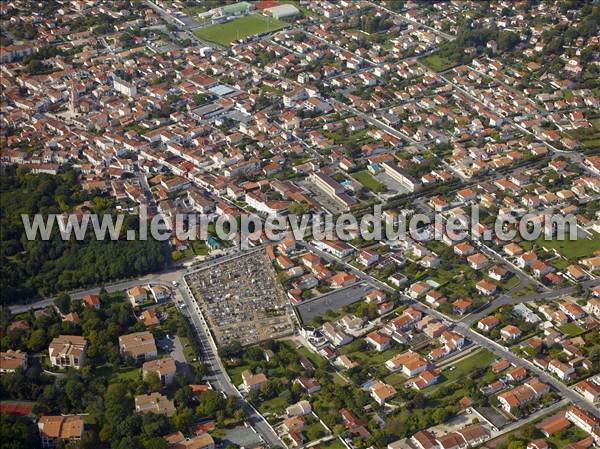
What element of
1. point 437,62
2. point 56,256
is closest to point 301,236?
point 56,256

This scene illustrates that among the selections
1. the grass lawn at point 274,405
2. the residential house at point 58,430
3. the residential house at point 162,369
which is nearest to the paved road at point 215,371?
the grass lawn at point 274,405

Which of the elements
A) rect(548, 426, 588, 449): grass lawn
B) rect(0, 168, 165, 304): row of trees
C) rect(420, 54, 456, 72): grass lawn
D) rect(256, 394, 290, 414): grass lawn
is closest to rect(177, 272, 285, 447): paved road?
rect(256, 394, 290, 414): grass lawn

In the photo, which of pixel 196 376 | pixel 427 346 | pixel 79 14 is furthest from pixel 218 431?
pixel 79 14

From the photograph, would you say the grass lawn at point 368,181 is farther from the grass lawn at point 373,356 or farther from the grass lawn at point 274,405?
the grass lawn at point 274,405

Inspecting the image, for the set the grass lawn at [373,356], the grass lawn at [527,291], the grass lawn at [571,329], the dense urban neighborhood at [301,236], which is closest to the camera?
the dense urban neighborhood at [301,236]

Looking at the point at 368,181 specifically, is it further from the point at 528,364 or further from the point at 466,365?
the point at 528,364

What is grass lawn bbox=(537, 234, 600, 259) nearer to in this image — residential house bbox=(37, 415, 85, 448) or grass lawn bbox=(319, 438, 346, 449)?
grass lawn bbox=(319, 438, 346, 449)
